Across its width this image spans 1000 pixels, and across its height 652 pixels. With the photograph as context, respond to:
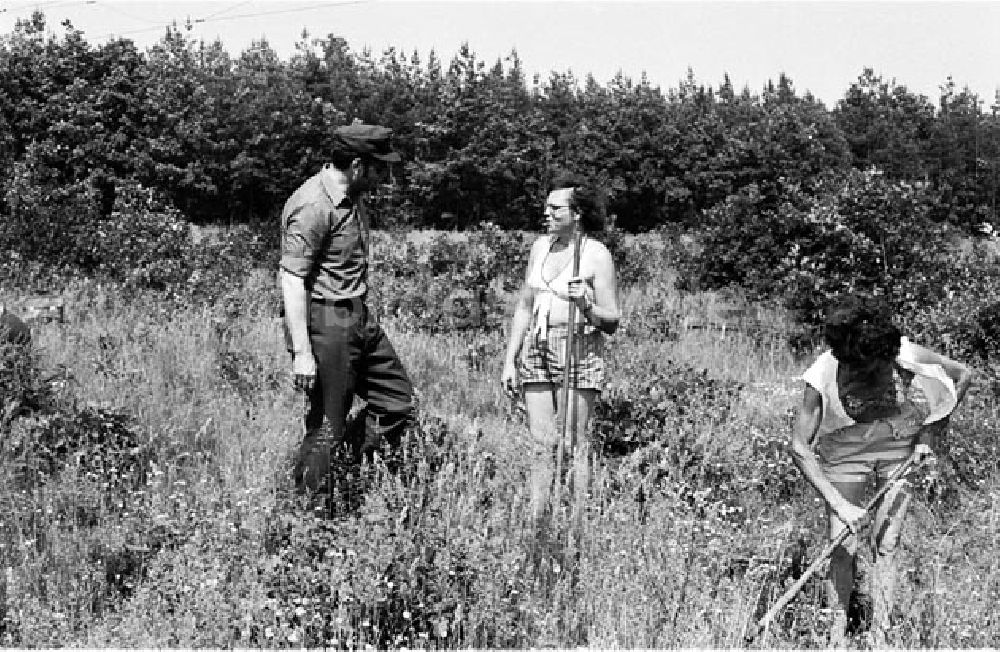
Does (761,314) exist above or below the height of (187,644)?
above

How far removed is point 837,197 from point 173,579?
9880 millimetres

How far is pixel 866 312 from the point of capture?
12.3 ft

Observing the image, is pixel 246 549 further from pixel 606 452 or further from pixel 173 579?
pixel 606 452

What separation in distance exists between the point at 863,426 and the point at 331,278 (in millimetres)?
2190

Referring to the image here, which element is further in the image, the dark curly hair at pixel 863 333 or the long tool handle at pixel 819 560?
the dark curly hair at pixel 863 333

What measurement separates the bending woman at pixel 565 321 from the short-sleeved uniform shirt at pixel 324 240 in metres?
0.86

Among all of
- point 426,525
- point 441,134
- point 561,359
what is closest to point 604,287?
point 561,359

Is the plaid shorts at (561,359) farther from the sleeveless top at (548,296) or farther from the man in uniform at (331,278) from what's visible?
the man in uniform at (331,278)

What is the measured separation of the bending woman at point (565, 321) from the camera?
15.7 ft

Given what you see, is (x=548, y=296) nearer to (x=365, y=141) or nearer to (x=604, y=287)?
(x=604, y=287)

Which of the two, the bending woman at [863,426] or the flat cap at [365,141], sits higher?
the flat cap at [365,141]

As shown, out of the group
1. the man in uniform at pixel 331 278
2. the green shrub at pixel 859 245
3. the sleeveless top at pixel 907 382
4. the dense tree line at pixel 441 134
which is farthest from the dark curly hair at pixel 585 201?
the dense tree line at pixel 441 134

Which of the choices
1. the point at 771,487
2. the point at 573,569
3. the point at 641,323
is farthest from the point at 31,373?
the point at 641,323

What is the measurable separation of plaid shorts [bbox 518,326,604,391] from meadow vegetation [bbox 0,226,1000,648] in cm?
40
